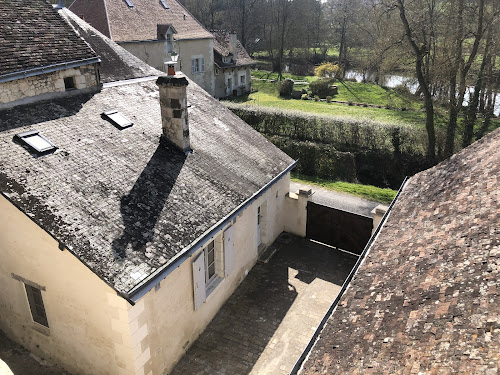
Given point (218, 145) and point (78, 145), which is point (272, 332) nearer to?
point (218, 145)

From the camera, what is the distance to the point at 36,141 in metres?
8.72

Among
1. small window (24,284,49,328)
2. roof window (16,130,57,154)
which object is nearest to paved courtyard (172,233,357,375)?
small window (24,284,49,328)

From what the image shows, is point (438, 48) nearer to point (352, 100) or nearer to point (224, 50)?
point (352, 100)

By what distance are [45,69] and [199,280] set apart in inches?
258

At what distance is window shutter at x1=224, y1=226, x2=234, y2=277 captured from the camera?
396 inches

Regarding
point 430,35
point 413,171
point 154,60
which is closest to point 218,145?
point 413,171

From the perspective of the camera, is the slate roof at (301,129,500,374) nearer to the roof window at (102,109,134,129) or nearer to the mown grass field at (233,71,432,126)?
the roof window at (102,109,134,129)

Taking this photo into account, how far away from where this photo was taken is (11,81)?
9.69 metres

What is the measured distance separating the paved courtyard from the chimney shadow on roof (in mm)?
3130

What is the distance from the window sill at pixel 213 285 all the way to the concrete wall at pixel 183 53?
67.4 feet

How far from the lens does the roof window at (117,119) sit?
10.8 meters

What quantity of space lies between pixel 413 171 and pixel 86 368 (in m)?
15.9

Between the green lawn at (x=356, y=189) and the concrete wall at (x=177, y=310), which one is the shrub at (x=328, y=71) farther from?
the concrete wall at (x=177, y=310)

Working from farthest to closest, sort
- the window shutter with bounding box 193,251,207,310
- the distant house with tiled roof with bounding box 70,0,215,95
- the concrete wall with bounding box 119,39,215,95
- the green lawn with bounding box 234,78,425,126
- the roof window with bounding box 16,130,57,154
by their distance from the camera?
the green lawn with bounding box 234,78,425,126 → the concrete wall with bounding box 119,39,215,95 → the distant house with tiled roof with bounding box 70,0,215,95 → the window shutter with bounding box 193,251,207,310 → the roof window with bounding box 16,130,57,154
